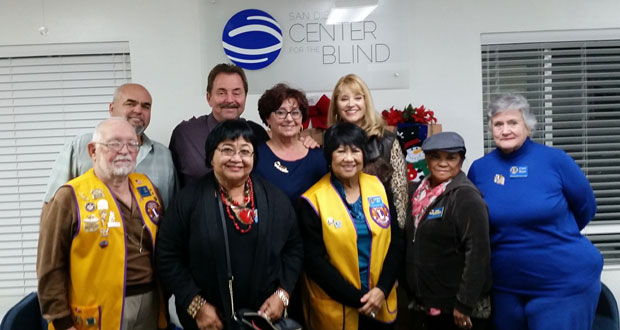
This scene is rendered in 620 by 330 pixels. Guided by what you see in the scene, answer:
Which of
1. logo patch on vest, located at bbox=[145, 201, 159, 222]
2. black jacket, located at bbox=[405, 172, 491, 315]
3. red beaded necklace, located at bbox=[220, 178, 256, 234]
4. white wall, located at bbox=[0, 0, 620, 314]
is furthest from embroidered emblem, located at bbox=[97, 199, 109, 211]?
white wall, located at bbox=[0, 0, 620, 314]

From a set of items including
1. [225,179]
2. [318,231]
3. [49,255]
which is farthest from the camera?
[318,231]

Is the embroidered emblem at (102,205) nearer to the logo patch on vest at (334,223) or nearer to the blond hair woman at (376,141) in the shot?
the logo patch on vest at (334,223)

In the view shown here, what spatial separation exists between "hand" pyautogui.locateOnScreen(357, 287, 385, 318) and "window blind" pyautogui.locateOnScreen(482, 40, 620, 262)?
193 centimetres

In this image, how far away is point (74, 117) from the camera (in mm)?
3471

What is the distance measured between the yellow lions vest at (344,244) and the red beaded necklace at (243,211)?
11.5 inches

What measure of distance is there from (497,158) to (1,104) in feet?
11.3

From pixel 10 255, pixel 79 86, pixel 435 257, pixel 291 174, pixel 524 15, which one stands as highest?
pixel 524 15

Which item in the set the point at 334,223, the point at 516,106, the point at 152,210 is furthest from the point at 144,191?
the point at 516,106

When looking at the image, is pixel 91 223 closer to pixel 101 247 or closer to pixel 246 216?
pixel 101 247

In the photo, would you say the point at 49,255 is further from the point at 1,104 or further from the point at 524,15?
the point at 524,15

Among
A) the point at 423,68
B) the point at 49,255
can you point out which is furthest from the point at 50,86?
the point at 423,68

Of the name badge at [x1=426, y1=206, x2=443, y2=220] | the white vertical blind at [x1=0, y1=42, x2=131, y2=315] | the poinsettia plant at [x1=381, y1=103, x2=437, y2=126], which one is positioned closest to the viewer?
the name badge at [x1=426, y1=206, x2=443, y2=220]

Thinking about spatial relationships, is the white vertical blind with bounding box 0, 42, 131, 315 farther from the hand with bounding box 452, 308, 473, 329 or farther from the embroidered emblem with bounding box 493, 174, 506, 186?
the hand with bounding box 452, 308, 473, 329

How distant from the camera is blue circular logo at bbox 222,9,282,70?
10.8 feet
